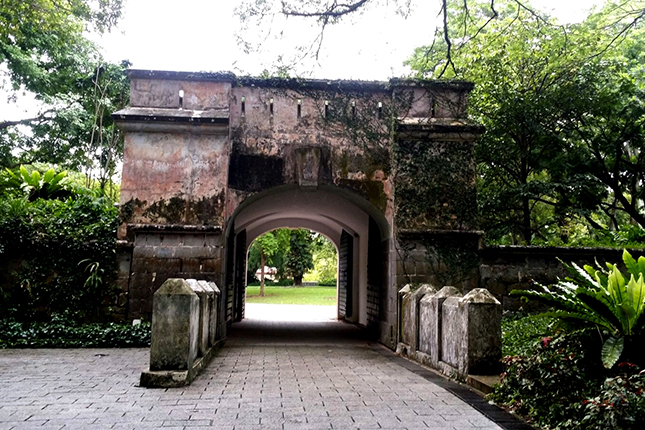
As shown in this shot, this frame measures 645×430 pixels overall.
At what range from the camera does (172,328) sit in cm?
573

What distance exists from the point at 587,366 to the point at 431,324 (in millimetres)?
3022

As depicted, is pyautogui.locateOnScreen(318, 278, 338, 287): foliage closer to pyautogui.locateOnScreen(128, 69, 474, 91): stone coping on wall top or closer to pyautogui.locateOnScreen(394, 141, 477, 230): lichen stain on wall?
pyautogui.locateOnScreen(394, 141, 477, 230): lichen stain on wall

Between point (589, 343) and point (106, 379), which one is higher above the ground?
point (589, 343)

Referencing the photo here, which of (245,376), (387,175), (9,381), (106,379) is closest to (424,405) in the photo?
(245,376)

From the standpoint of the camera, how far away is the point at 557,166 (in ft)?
43.3

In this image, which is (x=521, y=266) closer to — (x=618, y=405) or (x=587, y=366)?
(x=587, y=366)

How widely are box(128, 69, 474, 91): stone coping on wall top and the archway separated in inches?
77.4

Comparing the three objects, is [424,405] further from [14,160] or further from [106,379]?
[14,160]

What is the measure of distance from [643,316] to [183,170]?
7695 mm

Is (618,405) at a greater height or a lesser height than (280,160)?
lesser

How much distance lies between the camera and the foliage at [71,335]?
8.80 m

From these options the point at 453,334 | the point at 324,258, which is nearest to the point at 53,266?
the point at 453,334

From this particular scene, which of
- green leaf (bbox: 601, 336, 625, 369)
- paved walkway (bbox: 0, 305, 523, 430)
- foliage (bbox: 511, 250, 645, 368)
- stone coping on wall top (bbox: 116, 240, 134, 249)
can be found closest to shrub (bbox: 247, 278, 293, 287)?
stone coping on wall top (bbox: 116, 240, 134, 249)

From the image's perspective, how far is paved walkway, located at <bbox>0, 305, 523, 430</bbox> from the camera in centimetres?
410
